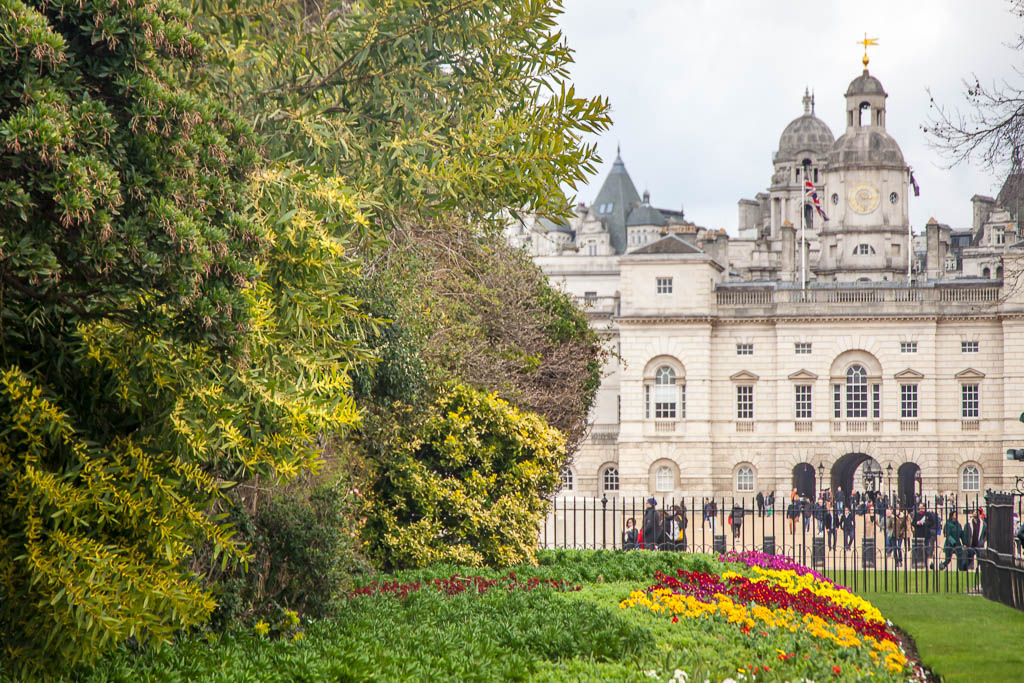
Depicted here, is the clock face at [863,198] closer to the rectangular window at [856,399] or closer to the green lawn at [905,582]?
the rectangular window at [856,399]

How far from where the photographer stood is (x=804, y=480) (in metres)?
54.2

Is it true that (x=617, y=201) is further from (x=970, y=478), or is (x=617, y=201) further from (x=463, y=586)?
(x=463, y=586)

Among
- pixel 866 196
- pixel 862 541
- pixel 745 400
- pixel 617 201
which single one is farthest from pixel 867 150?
pixel 862 541

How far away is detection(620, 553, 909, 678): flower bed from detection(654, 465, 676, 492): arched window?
3844 cm

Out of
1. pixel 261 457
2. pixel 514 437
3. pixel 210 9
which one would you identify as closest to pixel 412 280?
pixel 514 437

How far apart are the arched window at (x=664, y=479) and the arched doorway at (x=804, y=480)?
18.6ft

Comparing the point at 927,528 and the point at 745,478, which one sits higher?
the point at 745,478

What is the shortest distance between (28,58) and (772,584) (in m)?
11.0

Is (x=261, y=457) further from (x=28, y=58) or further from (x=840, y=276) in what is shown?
(x=840, y=276)

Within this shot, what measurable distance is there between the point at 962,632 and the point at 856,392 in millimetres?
40568

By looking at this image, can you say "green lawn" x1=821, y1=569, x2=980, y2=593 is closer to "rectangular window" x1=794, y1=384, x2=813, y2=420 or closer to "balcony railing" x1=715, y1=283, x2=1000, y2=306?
"rectangular window" x1=794, y1=384, x2=813, y2=420

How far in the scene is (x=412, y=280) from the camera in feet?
41.6

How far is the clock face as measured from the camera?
231 feet

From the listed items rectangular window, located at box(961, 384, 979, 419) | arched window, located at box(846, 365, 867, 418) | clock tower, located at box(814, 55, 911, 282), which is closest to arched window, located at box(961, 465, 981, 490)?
rectangular window, located at box(961, 384, 979, 419)
